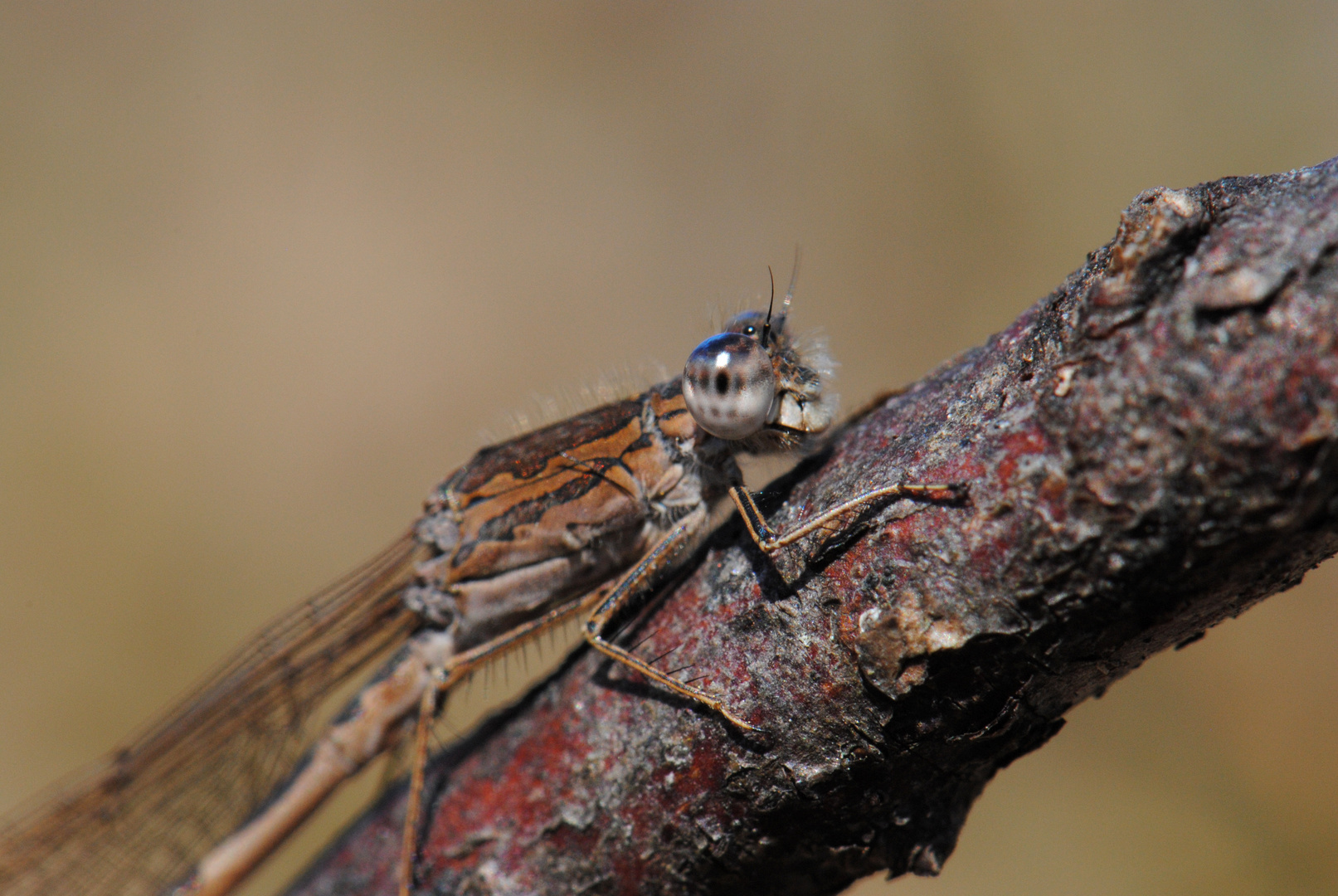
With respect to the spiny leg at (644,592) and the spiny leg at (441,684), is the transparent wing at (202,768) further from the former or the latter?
the spiny leg at (644,592)

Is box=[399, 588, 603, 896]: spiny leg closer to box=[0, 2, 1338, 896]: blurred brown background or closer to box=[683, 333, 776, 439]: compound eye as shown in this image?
box=[683, 333, 776, 439]: compound eye

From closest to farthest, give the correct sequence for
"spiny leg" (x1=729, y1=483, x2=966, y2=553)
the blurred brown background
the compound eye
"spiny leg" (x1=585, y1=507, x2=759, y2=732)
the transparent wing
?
"spiny leg" (x1=729, y1=483, x2=966, y2=553), "spiny leg" (x1=585, y1=507, x2=759, y2=732), the compound eye, the transparent wing, the blurred brown background

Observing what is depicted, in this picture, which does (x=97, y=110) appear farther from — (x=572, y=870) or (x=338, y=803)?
(x=572, y=870)

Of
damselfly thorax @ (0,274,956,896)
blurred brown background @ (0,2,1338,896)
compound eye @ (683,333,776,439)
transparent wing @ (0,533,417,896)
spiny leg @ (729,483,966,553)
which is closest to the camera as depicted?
spiny leg @ (729,483,966,553)

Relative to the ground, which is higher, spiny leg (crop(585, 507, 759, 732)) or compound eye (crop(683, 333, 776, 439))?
compound eye (crop(683, 333, 776, 439))

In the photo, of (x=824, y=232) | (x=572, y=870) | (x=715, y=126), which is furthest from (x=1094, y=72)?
(x=572, y=870)

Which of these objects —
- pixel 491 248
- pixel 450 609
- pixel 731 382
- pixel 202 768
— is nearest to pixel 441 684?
pixel 450 609

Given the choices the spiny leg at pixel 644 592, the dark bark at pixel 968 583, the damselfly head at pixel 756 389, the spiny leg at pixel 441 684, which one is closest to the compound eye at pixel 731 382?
the damselfly head at pixel 756 389

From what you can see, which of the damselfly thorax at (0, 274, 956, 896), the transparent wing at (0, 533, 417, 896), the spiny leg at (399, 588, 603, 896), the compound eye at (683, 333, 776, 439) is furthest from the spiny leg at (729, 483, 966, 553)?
the transparent wing at (0, 533, 417, 896)
